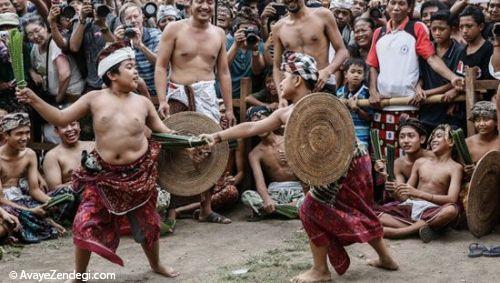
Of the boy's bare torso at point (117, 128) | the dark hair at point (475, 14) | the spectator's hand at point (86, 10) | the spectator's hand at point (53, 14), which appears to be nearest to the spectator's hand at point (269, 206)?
the boy's bare torso at point (117, 128)

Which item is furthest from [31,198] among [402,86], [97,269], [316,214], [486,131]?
[486,131]

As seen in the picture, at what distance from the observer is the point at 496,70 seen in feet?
23.5

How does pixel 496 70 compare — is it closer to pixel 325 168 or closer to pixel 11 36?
pixel 325 168

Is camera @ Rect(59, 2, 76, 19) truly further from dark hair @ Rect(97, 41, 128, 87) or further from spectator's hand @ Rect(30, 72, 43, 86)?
dark hair @ Rect(97, 41, 128, 87)

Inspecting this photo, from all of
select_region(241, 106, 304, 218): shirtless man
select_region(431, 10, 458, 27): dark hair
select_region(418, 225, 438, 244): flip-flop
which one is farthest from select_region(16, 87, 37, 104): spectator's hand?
select_region(431, 10, 458, 27): dark hair

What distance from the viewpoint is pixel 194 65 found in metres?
7.52

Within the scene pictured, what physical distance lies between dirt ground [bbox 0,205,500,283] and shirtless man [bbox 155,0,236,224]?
654 mm

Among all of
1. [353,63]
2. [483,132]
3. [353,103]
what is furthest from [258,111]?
[483,132]

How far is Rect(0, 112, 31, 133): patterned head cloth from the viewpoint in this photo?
710 centimetres

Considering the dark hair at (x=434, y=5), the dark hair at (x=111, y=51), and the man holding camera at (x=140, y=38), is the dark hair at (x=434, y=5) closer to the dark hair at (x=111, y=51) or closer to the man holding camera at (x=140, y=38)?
the man holding camera at (x=140, y=38)

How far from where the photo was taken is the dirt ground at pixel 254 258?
A: 563 cm

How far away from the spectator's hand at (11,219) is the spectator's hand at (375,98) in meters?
3.53

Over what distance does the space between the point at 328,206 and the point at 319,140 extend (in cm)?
55

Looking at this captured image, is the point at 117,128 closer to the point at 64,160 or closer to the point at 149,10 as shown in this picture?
the point at 64,160
